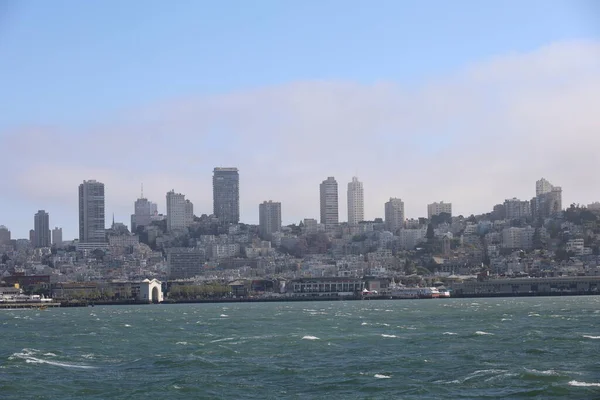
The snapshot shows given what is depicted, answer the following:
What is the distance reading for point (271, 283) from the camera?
613 ft

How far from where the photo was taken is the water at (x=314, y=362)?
3350 centimetres

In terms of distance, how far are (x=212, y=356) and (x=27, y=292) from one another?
131189mm

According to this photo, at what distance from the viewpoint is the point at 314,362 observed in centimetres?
4078

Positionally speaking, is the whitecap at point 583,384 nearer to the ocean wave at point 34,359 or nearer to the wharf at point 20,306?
the ocean wave at point 34,359

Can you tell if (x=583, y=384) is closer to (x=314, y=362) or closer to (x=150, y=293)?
(x=314, y=362)

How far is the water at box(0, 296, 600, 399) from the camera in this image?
33.5 m

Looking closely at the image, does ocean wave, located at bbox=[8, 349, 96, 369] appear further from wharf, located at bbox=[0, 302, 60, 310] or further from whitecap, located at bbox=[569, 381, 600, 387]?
wharf, located at bbox=[0, 302, 60, 310]

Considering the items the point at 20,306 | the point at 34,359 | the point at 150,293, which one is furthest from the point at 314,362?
the point at 150,293

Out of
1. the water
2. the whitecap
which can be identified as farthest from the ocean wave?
the whitecap

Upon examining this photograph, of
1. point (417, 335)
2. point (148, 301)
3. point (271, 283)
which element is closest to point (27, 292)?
point (148, 301)

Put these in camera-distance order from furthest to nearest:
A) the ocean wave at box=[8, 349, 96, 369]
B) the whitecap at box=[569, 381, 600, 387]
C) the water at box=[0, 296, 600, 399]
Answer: the ocean wave at box=[8, 349, 96, 369], the water at box=[0, 296, 600, 399], the whitecap at box=[569, 381, 600, 387]

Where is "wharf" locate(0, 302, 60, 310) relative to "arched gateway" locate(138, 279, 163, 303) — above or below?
below

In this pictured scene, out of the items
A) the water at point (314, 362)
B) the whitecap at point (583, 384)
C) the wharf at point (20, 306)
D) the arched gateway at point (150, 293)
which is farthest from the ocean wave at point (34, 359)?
the arched gateway at point (150, 293)

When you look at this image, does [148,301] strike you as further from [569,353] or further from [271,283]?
[569,353]
